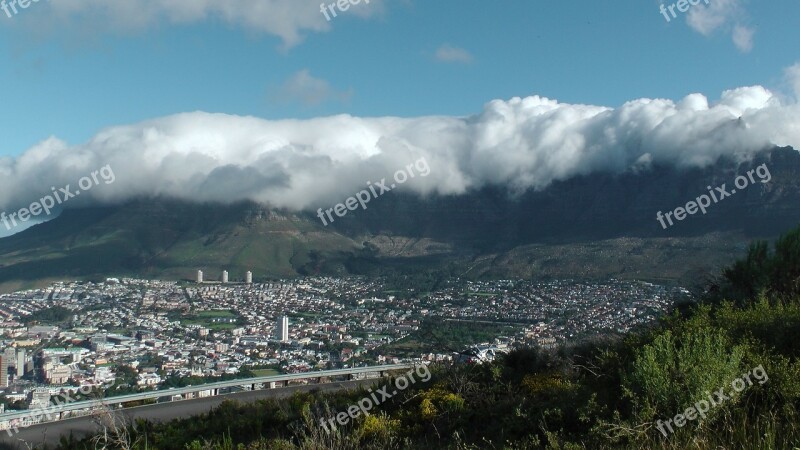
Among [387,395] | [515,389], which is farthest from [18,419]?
[515,389]

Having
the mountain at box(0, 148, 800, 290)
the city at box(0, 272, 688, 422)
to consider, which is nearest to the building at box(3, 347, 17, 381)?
the city at box(0, 272, 688, 422)

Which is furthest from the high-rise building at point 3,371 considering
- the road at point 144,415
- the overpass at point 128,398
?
the road at point 144,415

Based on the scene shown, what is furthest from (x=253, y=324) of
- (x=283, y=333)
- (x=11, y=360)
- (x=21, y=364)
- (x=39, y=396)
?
(x=39, y=396)

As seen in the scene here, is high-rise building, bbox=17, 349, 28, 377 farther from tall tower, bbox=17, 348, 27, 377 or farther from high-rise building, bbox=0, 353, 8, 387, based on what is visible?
high-rise building, bbox=0, 353, 8, 387

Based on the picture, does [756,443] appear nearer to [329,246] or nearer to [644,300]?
[644,300]

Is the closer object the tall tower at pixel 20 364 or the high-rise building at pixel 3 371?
the high-rise building at pixel 3 371

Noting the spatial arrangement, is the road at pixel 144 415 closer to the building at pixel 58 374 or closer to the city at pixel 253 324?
the city at pixel 253 324
